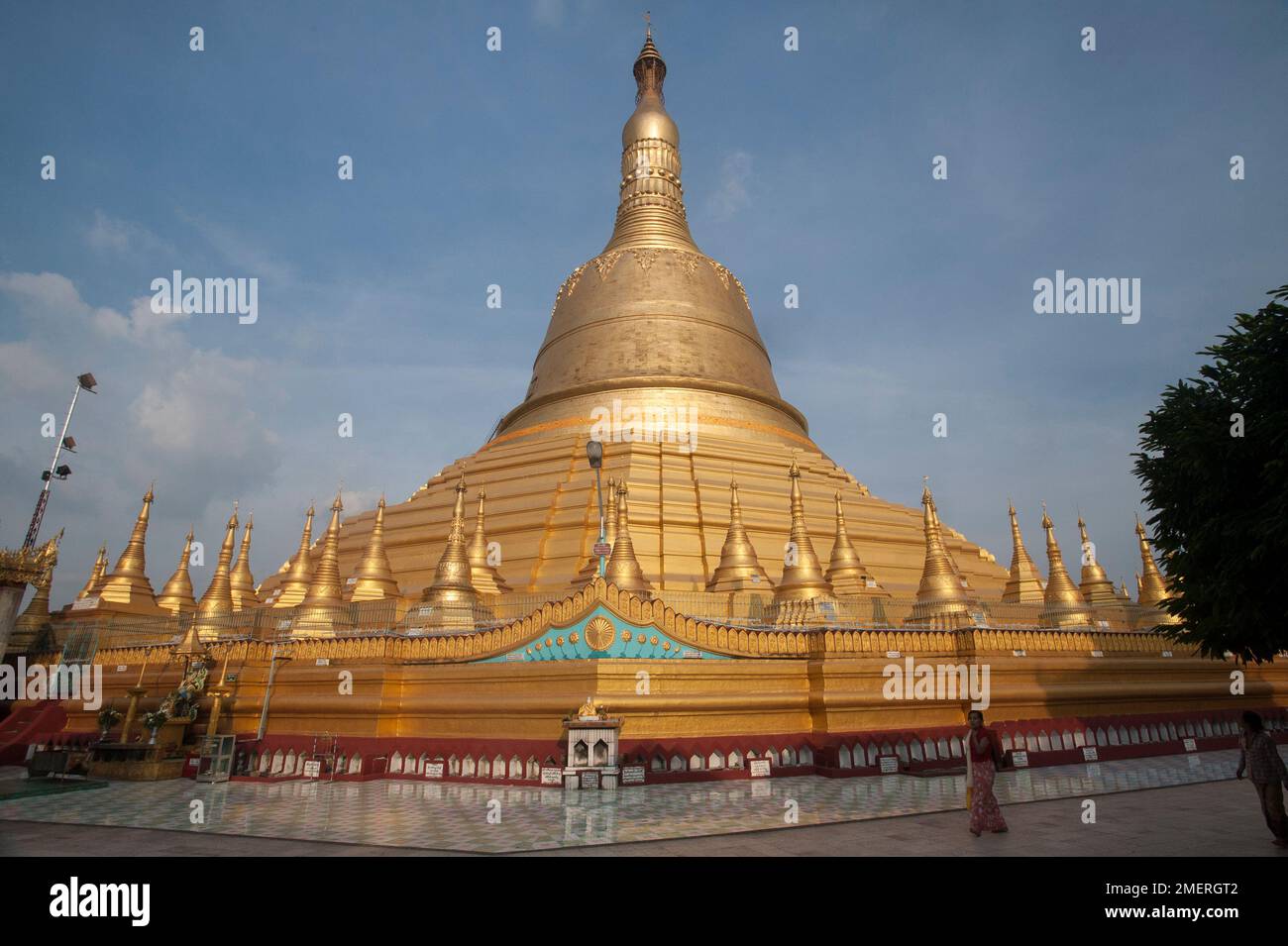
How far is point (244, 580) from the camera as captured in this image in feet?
71.2

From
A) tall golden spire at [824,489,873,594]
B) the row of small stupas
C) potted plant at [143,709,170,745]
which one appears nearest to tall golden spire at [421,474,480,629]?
the row of small stupas

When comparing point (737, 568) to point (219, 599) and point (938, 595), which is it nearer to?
point (938, 595)

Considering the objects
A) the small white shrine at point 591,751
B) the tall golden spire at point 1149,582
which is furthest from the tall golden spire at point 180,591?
the tall golden spire at point 1149,582

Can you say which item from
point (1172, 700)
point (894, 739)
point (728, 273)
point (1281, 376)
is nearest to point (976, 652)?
point (894, 739)

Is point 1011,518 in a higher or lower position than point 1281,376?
lower

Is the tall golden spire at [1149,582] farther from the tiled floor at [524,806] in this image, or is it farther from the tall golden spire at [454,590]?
the tall golden spire at [454,590]

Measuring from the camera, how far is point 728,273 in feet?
102

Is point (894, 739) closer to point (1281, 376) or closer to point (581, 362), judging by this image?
point (1281, 376)

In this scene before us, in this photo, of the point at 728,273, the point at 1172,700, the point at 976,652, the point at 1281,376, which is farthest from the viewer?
the point at 728,273

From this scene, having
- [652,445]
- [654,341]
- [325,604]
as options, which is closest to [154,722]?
[325,604]

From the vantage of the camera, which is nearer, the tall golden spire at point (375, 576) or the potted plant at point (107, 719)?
the potted plant at point (107, 719)

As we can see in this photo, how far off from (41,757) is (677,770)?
1139 cm

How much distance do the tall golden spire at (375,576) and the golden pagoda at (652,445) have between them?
0.53 metres

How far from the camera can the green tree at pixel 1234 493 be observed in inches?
327
